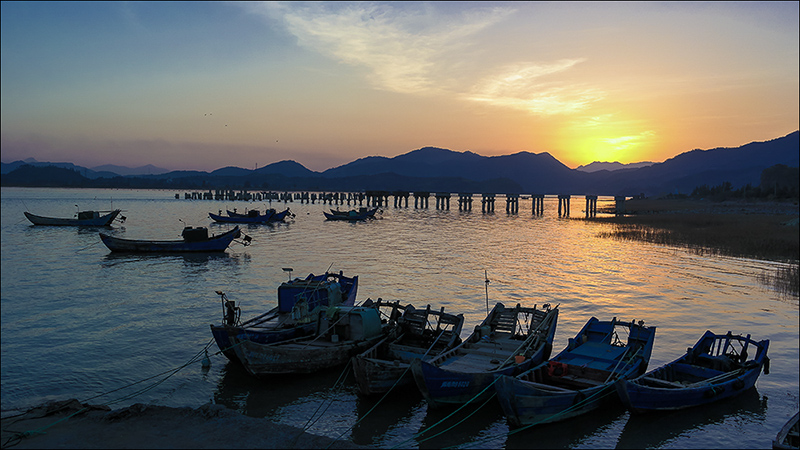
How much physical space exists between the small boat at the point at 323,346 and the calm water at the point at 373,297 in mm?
601

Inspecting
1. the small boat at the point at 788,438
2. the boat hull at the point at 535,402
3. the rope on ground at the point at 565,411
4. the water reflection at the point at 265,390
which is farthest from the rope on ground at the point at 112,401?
the small boat at the point at 788,438

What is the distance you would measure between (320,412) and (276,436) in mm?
2273

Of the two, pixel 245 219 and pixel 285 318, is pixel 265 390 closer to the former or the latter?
pixel 285 318

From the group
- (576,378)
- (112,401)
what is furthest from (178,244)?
(576,378)

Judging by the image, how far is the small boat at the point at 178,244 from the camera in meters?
40.9

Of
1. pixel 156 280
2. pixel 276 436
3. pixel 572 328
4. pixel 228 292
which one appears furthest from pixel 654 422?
pixel 156 280

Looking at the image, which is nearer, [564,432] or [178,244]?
[564,432]

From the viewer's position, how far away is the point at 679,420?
40.8ft

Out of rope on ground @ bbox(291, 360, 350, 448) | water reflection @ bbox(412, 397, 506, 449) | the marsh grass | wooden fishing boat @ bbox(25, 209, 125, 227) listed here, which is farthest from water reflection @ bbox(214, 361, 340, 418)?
wooden fishing boat @ bbox(25, 209, 125, 227)

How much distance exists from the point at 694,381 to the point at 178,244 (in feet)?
→ 130

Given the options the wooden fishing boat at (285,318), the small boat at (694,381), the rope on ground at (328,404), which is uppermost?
the wooden fishing boat at (285,318)

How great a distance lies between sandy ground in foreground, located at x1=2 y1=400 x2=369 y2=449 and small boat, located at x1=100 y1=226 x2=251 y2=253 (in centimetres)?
3223

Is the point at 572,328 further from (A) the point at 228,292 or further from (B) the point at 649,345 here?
(A) the point at 228,292

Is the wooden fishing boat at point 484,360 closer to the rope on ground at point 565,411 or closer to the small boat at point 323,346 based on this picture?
the rope on ground at point 565,411
